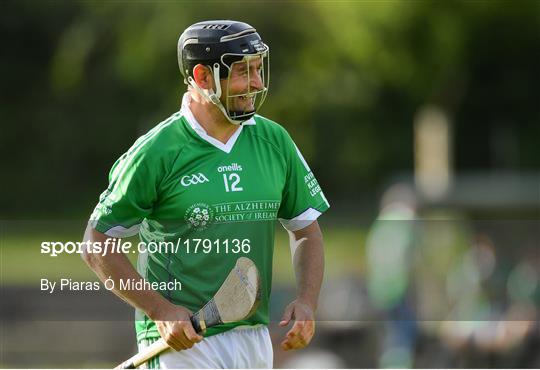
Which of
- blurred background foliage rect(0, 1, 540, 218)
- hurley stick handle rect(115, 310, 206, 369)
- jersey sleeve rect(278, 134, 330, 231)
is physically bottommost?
hurley stick handle rect(115, 310, 206, 369)

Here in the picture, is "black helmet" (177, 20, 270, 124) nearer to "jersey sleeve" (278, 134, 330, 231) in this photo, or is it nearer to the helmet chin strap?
the helmet chin strap

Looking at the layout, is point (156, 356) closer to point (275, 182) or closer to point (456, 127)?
point (275, 182)

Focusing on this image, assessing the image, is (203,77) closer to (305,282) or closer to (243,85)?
(243,85)

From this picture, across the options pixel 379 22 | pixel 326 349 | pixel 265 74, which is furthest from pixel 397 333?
pixel 379 22

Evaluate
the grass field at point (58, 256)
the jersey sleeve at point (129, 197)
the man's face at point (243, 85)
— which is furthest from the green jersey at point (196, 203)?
the grass field at point (58, 256)

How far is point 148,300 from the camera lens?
3021mm

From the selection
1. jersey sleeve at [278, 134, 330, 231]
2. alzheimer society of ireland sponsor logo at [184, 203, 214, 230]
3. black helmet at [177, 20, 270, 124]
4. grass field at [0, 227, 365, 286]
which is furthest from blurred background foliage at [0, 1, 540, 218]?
alzheimer society of ireland sponsor logo at [184, 203, 214, 230]

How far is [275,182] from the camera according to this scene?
3.16 meters

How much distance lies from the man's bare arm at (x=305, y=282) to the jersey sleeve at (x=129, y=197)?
0.48 metres

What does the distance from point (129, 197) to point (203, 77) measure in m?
0.42

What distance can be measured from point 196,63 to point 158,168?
0.35 meters

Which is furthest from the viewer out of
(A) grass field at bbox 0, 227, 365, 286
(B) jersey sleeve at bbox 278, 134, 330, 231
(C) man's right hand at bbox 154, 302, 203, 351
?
(A) grass field at bbox 0, 227, 365, 286

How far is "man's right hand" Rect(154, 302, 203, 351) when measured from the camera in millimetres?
2994

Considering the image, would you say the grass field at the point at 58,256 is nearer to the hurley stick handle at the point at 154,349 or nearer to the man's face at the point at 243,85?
the hurley stick handle at the point at 154,349
